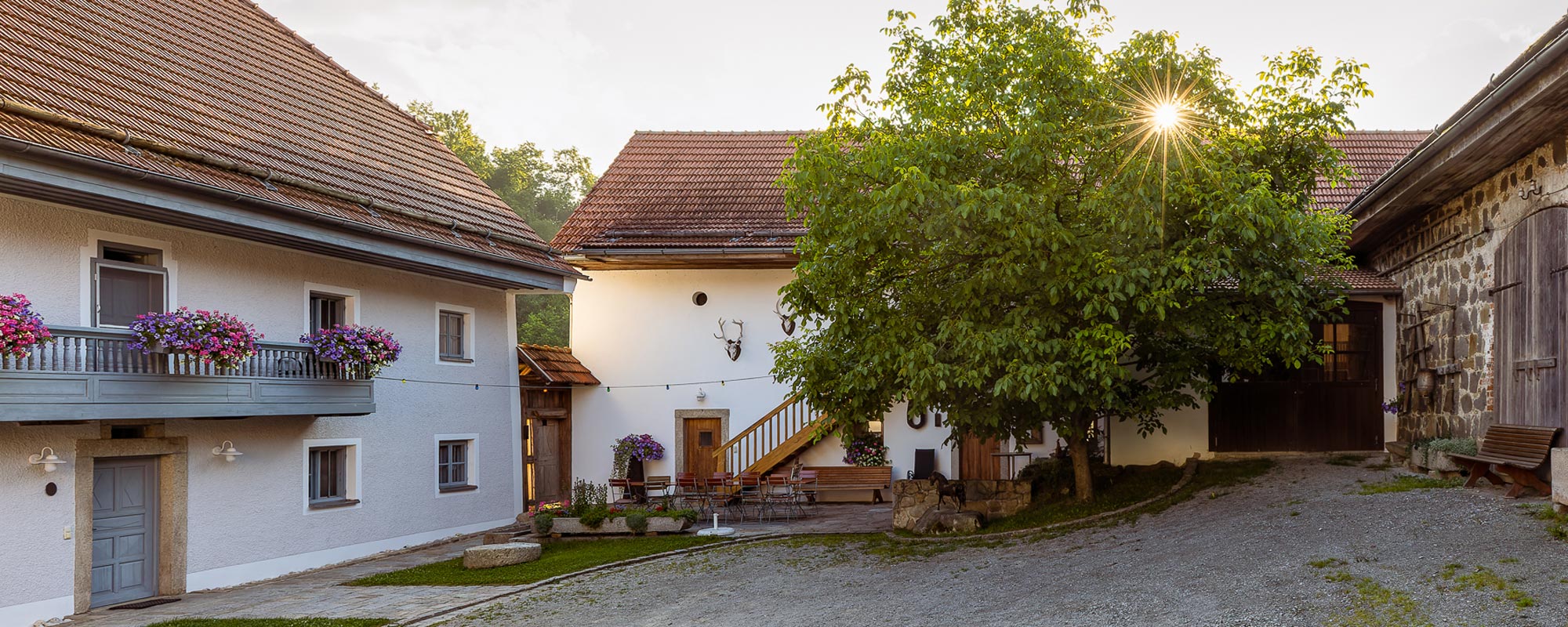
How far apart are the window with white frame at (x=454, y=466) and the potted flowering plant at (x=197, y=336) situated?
5.03m

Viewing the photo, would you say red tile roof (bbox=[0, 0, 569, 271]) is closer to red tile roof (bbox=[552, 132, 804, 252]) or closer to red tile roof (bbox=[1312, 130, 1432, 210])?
red tile roof (bbox=[552, 132, 804, 252])

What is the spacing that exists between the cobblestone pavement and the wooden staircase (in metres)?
5.87

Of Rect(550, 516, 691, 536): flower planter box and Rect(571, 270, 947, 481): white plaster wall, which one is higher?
Rect(571, 270, 947, 481): white plaster wall

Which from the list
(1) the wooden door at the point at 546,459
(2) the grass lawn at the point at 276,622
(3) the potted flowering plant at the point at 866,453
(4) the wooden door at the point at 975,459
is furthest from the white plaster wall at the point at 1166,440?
(2) the grass lawn at the point at 276,622

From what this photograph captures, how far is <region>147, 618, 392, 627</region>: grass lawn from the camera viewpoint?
35.9 ft

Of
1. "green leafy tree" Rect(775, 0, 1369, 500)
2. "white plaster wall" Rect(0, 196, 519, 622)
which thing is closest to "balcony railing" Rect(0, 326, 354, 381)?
"white plaster wall" Rect(0, 196, 519, 622)

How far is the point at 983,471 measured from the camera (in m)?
21.0

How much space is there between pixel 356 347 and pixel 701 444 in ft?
27.0

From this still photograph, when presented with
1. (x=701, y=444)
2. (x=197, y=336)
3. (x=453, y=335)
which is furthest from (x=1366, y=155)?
(x=197, y=336)

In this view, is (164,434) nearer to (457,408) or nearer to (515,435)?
(457,408)

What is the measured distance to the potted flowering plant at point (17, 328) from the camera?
34.3 feet

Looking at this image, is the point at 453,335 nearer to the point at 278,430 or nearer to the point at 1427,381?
the point at 278,430

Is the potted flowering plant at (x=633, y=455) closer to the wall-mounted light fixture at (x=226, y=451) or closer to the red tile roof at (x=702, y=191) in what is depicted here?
the red tile roof at (x=702, y=191)

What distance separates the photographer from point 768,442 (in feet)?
67.7
